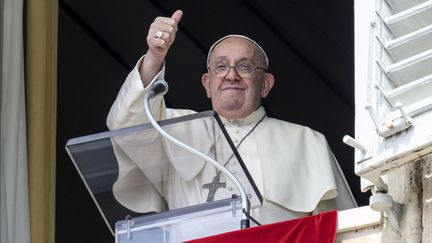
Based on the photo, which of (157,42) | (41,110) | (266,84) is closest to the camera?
(157,42)

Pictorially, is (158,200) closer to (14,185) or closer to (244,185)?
(244,185)

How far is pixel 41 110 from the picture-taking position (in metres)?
6.36

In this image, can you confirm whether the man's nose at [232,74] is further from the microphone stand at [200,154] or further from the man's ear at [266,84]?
the microphone stand at [200,154]

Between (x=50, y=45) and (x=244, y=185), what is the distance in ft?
4.21

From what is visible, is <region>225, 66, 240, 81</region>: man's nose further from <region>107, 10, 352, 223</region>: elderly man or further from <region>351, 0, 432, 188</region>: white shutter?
<region>351, 0, 432, 188</region>: white shutter

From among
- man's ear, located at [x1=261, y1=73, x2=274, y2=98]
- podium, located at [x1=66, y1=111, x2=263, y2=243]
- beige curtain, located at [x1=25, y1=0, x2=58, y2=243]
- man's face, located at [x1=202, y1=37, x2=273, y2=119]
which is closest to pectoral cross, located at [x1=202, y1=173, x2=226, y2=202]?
podium, located at [x1=66, y1=111, x2=263, y2=243]

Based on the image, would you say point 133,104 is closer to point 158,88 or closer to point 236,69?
point 158,88

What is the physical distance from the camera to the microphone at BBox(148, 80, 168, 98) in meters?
5.45

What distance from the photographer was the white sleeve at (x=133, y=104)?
5.77 meters

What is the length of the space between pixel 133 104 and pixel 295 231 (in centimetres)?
94

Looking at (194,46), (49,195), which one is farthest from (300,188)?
(194,46)

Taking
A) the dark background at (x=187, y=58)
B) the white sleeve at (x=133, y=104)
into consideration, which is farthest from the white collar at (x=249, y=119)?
the dark background at (x=187, y=58)

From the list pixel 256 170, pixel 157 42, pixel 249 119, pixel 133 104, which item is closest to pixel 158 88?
pixel 157 42

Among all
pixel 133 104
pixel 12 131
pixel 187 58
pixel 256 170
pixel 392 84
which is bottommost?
pixel 392 84
